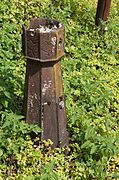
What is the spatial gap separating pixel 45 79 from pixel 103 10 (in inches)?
118

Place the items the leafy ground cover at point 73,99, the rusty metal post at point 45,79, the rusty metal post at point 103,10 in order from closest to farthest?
the rusty metal post at point 45,79 → the leafy ground cover at point 73,99 → the rusty metal post at point 103,10

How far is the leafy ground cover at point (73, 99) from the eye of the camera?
3.66m

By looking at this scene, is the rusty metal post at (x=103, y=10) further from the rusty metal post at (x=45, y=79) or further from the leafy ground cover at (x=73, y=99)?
the rusty metal post at (x=45, y=79)

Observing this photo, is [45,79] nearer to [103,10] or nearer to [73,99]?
[73,99]

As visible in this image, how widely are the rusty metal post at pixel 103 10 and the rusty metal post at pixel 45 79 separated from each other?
8.81 feet

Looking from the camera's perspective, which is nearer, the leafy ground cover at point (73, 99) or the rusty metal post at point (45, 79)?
the rusty metal post at point (45, 79)

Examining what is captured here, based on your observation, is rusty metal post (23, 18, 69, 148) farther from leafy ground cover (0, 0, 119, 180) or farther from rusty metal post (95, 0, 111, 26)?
rusty metal post (95, 0, 111, 26)

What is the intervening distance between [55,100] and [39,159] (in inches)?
22.5

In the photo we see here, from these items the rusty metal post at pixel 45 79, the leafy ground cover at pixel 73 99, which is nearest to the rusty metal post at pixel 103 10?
the leafy ground cover at pixel 73 99

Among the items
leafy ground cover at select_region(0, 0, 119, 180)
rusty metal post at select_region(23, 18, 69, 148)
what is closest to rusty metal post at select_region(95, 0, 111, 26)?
leafy ground cover at select_region(0, 0, 119, 180)

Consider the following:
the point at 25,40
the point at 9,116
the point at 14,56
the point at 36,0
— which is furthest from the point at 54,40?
the point at 36,0

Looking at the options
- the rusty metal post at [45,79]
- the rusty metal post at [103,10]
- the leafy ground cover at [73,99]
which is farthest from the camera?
the rusty metal post at [103,10]

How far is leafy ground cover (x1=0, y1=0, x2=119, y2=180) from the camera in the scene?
3.66 meters


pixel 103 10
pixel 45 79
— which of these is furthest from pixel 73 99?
pixel 103 10
